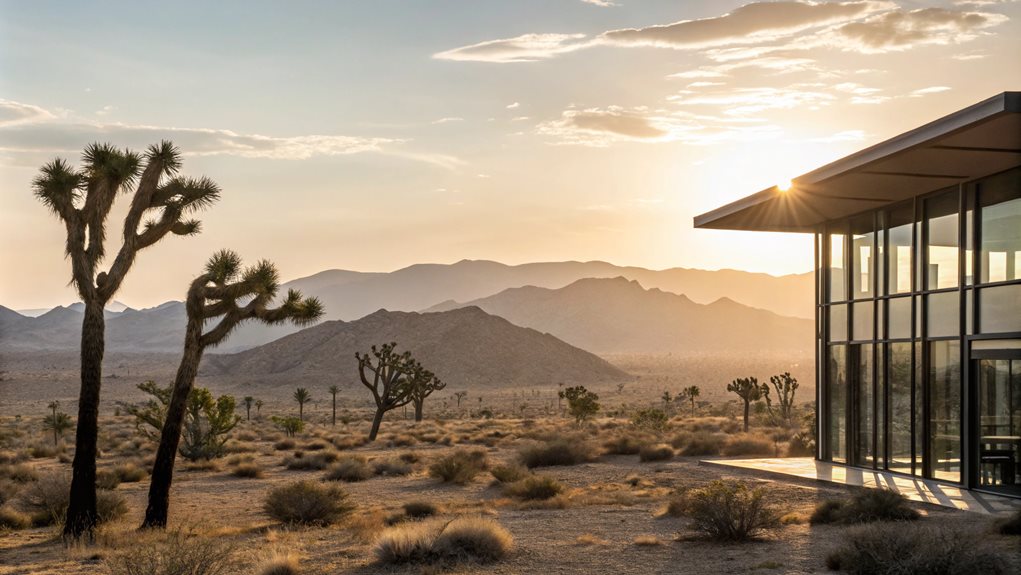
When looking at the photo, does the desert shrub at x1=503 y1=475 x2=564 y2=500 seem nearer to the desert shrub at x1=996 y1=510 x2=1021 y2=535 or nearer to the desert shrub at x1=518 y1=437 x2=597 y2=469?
the desert shrub at x1=518 y1=437 x2=597 y2=469

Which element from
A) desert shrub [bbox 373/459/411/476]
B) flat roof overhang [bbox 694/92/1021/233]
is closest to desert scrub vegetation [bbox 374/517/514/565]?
flat roof overhang [bbox 694/92/1021/233]

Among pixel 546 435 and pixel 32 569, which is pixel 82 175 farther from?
pixel 546 435

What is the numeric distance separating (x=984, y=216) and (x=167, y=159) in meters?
15.6

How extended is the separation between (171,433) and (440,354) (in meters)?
101

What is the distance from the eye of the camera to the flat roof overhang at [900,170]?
15.9m

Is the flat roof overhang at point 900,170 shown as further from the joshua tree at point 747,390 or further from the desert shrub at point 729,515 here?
the joshua tree at point 747,390

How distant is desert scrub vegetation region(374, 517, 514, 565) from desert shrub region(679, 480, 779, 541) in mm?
Answer: 3086

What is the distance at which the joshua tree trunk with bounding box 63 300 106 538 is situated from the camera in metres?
16.9

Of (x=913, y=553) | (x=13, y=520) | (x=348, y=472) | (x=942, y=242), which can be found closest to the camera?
(x=913, y=553)

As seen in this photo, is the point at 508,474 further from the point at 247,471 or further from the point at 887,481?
the point at 887,481

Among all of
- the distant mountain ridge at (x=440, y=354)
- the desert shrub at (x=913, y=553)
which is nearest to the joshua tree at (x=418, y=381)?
the desert shrub at (x=913, y=553)

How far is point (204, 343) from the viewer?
18344mm

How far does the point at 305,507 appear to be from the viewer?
18.4m

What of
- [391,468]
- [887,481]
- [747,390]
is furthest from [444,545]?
[747,390]
